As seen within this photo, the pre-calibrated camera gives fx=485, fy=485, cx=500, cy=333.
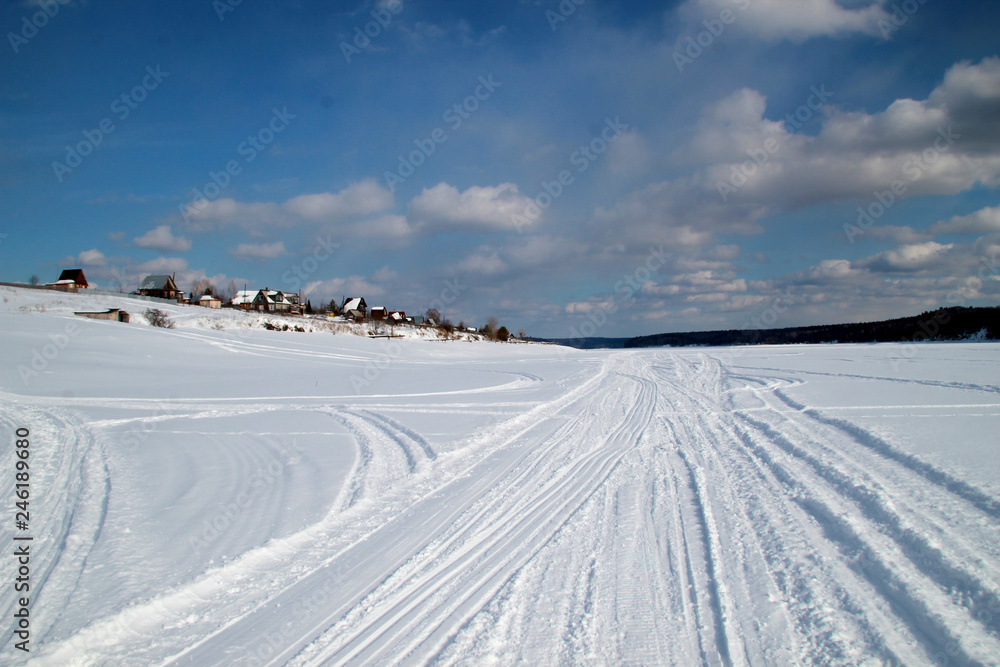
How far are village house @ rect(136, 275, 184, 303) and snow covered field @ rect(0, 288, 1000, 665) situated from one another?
82.7m

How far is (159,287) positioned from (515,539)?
308ft

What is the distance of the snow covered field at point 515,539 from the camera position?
3102mm

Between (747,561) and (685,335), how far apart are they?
16054 cm

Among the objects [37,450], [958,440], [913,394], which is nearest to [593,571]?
[958,440]

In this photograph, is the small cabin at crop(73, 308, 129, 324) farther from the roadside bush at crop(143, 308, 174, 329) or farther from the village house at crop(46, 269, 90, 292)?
the village house at crop(46, 269, 90, 292)

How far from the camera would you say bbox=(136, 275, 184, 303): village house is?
79500mm

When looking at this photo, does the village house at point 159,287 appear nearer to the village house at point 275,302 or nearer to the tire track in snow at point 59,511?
the village house at point 275,302

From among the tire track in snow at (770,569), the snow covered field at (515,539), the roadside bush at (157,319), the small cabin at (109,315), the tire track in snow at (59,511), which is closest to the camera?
the tire track in snow at (770,569)

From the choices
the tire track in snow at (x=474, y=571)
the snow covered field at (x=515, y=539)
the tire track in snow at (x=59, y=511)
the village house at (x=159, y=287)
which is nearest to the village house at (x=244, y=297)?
the village house at (x=159, y=287)

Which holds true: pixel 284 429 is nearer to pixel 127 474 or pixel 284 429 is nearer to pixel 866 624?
pixel 127 474

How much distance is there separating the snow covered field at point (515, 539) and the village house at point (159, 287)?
82744 mm

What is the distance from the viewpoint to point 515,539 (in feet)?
15.0

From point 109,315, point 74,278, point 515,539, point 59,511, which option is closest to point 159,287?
point 74,278

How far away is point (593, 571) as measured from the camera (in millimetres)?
3932
